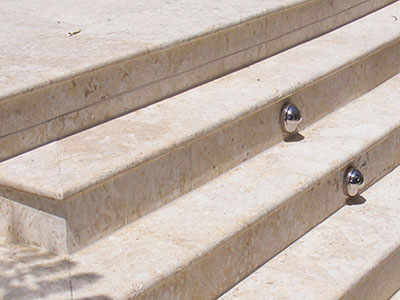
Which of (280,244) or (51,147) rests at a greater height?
(51,147)

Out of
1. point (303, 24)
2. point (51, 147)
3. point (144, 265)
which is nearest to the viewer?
point (144, 265)

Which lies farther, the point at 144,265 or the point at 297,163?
the point at 297,163

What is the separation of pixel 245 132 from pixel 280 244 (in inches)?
22.4

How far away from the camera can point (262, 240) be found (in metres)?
3.56

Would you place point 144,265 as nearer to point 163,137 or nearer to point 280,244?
point 163,137

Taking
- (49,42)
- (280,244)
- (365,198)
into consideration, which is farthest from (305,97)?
(49,42)

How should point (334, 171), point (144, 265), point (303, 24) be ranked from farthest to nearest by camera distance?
1. point (303, 24)
2. point (334, 171)
3. point (144, 265)

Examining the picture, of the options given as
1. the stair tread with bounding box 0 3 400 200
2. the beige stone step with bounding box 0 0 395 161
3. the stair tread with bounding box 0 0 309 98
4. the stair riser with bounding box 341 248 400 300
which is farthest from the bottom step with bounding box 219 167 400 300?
the stair tread with bounding box 0 0 309 98

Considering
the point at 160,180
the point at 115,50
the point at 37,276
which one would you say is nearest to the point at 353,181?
the point at 160,180

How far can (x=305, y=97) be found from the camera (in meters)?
4.34

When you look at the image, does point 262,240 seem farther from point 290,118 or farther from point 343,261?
point 290,118

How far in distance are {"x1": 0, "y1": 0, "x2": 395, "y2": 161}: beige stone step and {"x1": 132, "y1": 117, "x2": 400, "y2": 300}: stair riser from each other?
810 mm

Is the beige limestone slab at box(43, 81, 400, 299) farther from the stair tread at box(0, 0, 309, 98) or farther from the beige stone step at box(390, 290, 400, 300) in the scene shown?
the stair tread at box(0, 0, 309, 98)

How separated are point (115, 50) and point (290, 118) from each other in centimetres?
95
